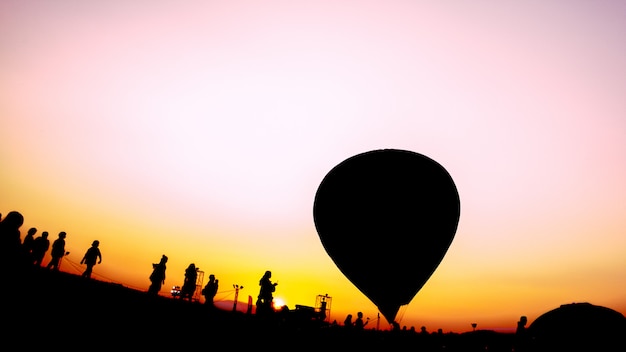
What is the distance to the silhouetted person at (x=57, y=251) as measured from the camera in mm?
13569

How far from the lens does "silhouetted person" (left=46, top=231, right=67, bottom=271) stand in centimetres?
1357

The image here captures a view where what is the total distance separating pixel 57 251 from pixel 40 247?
1412mm

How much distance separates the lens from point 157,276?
51.5ft

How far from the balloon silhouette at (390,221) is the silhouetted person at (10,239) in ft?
18.2

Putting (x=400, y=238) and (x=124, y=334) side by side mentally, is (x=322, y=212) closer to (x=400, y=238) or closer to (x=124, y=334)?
(x=400, y=238)

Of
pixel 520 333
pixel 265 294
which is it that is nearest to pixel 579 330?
pixel 520 333

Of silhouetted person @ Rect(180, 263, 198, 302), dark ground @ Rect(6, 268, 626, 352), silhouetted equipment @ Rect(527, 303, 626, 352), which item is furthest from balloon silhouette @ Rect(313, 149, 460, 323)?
silhouetted person @ Rect(180, 263, 198, 302)

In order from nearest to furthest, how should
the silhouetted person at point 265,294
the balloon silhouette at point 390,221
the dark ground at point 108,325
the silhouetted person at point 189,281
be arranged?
the dark ground at point 108,325 → the balloon silhouette at point 390,221 → the silhouetted person at point 265,294 → the silhouetted person at point 189,281

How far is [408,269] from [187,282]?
13256 mm

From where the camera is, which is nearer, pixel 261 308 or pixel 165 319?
pixel 165 319

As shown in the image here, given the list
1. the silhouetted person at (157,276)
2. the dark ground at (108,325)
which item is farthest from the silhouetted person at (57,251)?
the dark ground at (108,325)

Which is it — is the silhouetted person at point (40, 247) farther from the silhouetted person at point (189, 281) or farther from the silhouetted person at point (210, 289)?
the silhouetted person at point (210, 289)

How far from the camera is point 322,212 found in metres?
7.99

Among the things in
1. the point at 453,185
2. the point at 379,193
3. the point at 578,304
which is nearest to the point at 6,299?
the point at 379,193
